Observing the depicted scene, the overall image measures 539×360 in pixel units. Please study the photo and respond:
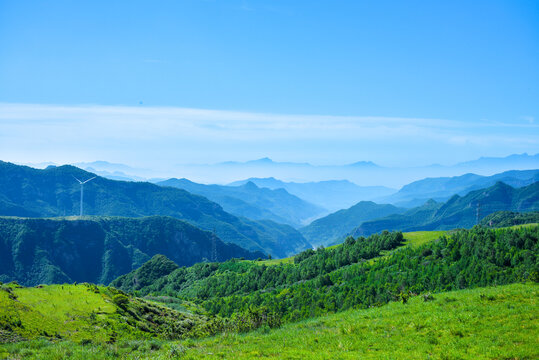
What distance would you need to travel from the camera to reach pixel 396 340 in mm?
23516

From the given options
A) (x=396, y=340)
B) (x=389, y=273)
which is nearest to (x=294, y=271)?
(x=389, y=273)

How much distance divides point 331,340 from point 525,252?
148 ft

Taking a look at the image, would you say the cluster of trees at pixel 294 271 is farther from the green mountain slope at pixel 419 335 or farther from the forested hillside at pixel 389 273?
the green mountain slope at pixel 419 335

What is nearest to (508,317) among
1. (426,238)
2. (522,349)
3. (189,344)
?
(522,349)

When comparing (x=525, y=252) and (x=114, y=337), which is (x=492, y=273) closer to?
(x=525, y=252)

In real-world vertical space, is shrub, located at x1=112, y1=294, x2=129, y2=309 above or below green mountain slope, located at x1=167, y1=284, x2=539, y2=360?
below

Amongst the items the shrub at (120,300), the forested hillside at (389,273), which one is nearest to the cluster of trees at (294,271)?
the forested hillside at (389,273)

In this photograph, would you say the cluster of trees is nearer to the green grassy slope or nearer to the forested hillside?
the forested hillside

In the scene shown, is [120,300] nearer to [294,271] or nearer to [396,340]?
[396,340]

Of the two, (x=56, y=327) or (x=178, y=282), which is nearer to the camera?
(x=56, y=327)

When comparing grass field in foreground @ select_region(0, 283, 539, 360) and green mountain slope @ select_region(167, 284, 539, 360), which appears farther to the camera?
grass field in foreground @ select_region(0, 283, 539, 360)

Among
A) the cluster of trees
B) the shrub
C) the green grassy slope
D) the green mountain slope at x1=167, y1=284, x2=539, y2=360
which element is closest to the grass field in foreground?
the green mountain slope at x1=167, y1=284, x2=539, y2=360

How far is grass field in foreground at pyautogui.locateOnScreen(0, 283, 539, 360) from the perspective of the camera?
824 inches

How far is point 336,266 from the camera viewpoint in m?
102
